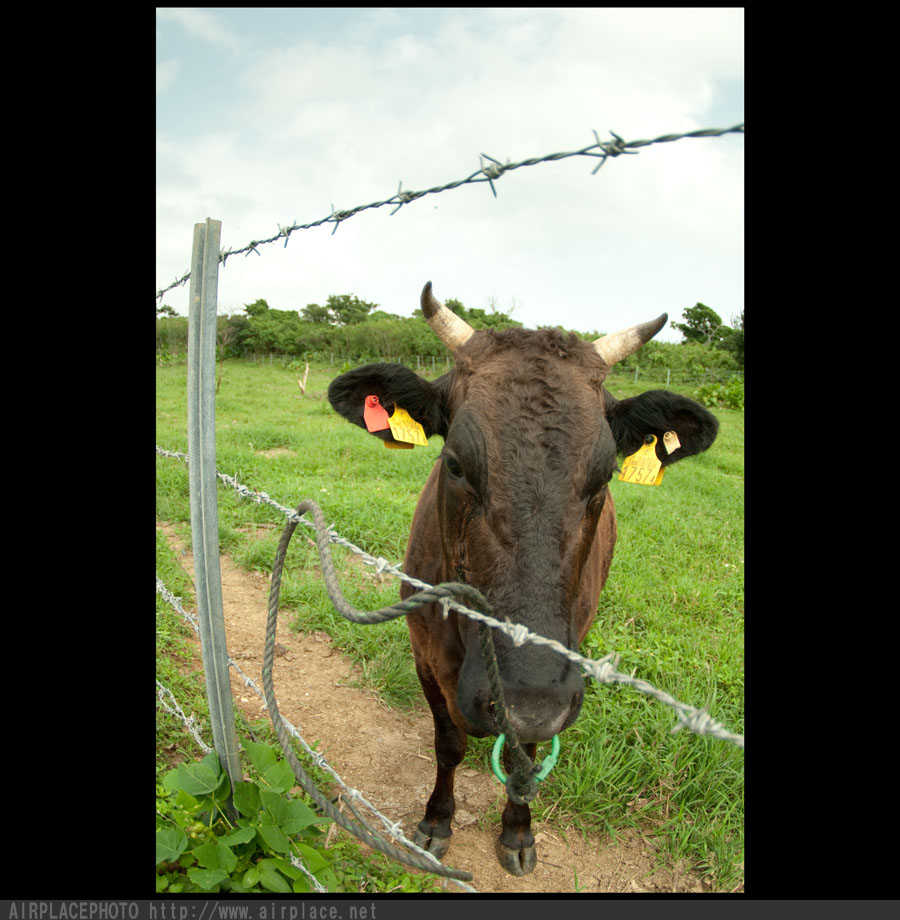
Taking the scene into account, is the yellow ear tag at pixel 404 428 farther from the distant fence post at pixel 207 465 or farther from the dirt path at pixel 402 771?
the dirt path at pixel 402 771

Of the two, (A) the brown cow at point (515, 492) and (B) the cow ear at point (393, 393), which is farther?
(B) the cow ear at point (393, 393)

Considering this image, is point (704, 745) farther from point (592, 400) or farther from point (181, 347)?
point (181, 347)

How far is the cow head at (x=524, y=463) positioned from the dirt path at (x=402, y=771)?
1.07 meters

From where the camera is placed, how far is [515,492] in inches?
79.0

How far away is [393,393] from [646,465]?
1186 millimetres

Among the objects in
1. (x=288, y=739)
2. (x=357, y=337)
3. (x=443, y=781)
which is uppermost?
(x=357, y=337)

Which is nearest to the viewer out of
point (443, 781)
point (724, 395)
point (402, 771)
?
point (443, 781)

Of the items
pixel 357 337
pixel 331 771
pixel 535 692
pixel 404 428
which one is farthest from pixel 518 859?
pixel 357 337

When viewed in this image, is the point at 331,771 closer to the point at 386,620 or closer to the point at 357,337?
the point at 386,620

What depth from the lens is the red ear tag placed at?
8.79 ft

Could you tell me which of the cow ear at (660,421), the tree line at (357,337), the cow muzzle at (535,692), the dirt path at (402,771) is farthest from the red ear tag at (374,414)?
the tree line at (357,337)

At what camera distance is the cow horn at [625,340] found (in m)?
2.70

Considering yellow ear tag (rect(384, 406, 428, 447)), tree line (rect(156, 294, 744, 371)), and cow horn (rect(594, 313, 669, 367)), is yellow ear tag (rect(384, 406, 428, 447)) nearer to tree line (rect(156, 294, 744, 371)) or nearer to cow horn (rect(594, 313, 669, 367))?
cow horn (rect(594, 313, 669, 367))

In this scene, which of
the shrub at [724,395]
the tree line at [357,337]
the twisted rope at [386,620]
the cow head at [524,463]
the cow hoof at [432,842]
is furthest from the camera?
the tree line at [357,337]
